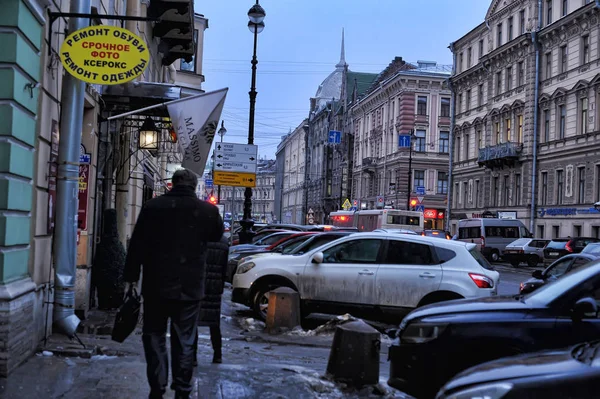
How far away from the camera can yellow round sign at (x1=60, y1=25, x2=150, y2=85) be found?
7961 millimetres

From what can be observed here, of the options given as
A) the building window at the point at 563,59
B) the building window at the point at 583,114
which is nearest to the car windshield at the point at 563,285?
the building window at the point at 583,114

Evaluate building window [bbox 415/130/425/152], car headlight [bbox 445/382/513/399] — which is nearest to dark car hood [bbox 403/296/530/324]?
car headlight [bbox 445/382/513/399]

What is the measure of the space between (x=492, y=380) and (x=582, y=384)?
1.93 feet

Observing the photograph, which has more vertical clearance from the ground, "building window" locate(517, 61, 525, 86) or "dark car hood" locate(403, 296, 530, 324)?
"building window" locate(517, 61, 525, 86)

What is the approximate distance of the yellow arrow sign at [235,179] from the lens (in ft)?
73.9

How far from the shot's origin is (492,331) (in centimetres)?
639

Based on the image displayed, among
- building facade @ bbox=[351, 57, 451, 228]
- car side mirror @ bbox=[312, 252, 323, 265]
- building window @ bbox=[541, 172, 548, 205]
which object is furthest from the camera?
building facade @ bbox=[351, 57, 451, 228]

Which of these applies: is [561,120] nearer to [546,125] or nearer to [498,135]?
[546,125]

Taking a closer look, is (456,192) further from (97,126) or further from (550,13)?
(97,126)

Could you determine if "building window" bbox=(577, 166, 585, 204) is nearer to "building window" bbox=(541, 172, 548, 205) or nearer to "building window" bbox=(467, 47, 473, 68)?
"building window" bbox=(541, 172, 548, 205)

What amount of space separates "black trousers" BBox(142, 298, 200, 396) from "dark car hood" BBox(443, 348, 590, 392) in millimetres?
2377

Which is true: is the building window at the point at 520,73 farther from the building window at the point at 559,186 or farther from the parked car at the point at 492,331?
the parked car at the point at 492,331

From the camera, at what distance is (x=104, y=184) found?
13938 mm

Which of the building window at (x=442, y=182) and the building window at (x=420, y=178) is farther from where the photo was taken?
the building window at (x=442, y=182)
